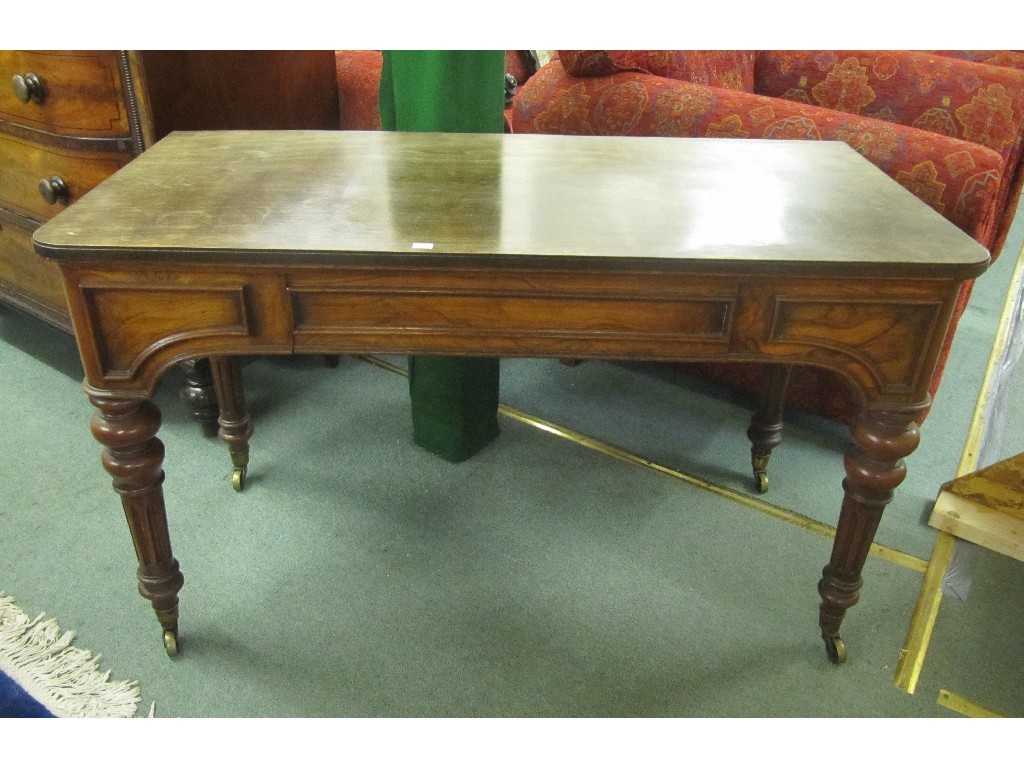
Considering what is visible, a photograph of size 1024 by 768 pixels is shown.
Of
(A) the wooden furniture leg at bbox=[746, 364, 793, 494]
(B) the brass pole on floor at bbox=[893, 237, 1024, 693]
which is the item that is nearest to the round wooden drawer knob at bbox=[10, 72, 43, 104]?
(A) the wooden furniture leg at bbox=[746, 364, 793, 494]

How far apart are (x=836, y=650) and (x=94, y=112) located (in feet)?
5.84

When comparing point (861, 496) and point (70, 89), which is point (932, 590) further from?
point (70, 89)

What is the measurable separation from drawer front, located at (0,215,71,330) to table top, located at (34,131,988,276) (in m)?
0.79

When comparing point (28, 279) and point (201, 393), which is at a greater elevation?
point (28, 279)

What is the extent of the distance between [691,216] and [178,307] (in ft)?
2.35

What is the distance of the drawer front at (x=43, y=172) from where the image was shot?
5.56 ft

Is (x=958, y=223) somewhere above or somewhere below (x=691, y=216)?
below

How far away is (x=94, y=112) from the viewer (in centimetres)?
163

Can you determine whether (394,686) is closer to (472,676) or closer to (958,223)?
(472,676)

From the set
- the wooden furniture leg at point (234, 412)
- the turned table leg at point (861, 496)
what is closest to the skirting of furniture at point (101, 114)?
the wooden furniture leg at point (234, 412)

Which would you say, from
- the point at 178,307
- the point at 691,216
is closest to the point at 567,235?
the point at 691,216

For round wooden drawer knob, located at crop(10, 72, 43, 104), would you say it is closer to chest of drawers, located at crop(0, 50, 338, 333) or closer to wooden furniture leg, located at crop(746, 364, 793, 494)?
chest of drawers, located at crop(0, 50, 338, 333)

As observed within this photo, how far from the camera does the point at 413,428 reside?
198cm

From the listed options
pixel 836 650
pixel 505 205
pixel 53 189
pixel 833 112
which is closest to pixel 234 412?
pixel 53 189
